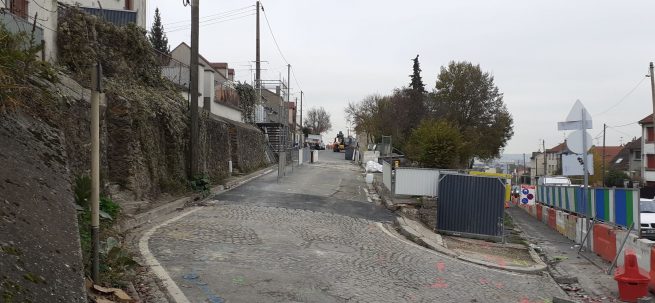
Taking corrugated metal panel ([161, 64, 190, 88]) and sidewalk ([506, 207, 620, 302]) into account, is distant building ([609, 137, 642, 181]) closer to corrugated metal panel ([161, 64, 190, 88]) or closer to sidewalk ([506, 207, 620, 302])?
sidewalk ([506, 207, 620, 302])

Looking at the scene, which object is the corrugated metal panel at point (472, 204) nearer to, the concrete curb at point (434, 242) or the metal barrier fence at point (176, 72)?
the concrete curb at point (434, 242)

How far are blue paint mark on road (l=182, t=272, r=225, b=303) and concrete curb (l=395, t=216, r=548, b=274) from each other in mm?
5795

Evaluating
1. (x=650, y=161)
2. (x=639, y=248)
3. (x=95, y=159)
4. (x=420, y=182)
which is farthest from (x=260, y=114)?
(x=650, y=161)

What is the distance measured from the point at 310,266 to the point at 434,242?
474 cm

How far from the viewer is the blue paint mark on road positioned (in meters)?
6.22

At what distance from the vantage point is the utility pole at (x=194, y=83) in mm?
16422

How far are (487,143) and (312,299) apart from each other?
56.9 meters

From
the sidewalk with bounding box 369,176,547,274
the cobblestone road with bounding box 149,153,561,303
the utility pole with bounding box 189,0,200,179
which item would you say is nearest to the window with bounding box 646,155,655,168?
the sidewalk with bounding box 369,176,547,274

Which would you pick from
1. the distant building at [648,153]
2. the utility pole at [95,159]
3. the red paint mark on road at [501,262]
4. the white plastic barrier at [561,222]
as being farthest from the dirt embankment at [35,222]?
the distant building at [648,153]

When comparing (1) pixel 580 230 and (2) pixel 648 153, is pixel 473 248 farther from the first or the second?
(2) pixel 648 153

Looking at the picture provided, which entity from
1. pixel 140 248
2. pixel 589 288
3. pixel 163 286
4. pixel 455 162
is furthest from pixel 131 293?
pixel 455 162

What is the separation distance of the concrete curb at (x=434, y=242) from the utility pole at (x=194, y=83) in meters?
6.45

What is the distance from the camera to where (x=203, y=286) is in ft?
21.9

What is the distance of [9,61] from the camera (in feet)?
20.9
